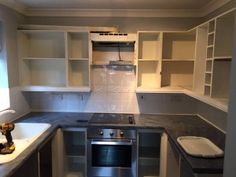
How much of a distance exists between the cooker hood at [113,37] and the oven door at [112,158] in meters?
1.31

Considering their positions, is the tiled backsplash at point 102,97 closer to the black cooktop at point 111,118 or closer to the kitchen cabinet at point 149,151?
the black cooktop at point 111,118

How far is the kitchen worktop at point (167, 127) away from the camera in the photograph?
156 centimetres

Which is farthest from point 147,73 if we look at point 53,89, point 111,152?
point 53,89

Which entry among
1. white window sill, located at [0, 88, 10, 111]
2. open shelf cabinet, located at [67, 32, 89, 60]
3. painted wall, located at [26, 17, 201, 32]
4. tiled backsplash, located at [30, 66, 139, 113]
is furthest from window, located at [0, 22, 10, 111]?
open shelf cabinet, located at [67, 32, 89, 60]

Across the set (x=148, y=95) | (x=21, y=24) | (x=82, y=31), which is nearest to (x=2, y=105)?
(x=21, y=24)

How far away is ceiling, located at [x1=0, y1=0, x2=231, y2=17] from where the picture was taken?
2580 mm

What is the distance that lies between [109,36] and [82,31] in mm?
370

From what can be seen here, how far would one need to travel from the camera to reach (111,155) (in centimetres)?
270

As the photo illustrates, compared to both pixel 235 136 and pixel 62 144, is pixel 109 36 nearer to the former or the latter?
pixel 62 144

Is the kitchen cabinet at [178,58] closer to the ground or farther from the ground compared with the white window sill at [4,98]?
farther from the ground

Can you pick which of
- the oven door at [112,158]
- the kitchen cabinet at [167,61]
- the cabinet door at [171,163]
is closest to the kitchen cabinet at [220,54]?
the cabinet door at [171,163]

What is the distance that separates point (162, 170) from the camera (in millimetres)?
2609

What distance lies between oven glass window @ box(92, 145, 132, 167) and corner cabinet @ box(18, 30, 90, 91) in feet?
2.74

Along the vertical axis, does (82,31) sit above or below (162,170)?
above
